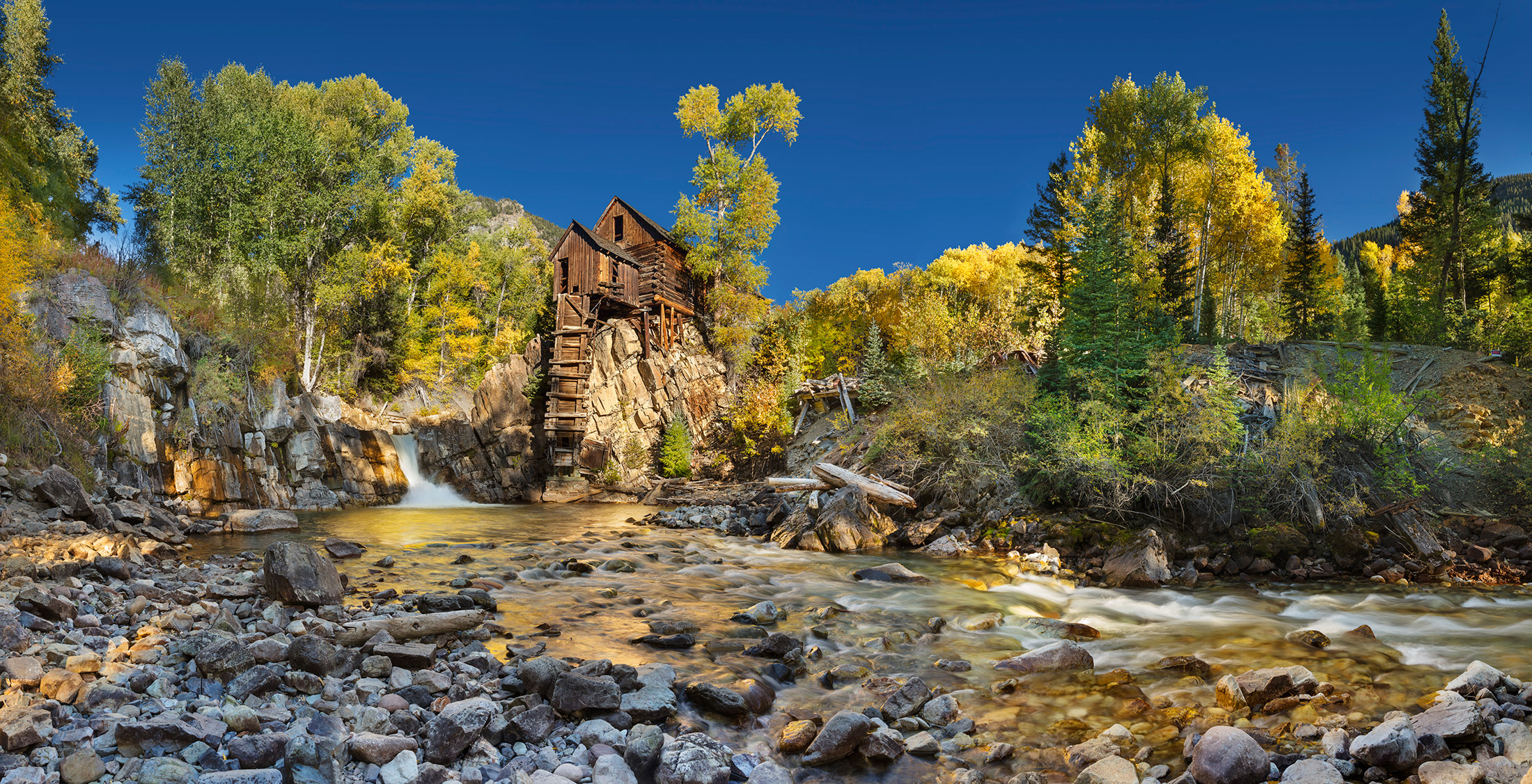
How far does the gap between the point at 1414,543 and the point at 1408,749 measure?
398 inches

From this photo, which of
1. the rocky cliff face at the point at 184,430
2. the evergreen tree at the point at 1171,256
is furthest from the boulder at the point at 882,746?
the evergreen tree at the point at 1171,256

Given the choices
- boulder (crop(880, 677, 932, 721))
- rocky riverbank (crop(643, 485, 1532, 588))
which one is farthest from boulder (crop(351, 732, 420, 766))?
rocky riverbank (crop(643, 485, 1532, 588))

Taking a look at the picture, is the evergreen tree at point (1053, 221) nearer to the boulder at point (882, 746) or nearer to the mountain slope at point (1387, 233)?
the boulder at point (882, 746)

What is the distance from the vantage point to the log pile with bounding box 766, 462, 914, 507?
16547mm

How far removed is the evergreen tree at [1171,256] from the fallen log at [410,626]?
29429 millimetres

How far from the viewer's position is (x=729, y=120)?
1526 inches

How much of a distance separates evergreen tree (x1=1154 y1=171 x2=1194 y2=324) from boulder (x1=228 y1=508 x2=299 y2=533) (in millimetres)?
32302

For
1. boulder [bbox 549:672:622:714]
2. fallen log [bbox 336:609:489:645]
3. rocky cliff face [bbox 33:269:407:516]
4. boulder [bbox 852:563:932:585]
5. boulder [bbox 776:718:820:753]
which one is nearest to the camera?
boulder [bbox 776:718:820:753]

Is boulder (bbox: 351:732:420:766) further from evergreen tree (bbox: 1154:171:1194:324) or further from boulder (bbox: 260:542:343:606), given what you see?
evergreen tree (bbox: 1154:171:1194:324)

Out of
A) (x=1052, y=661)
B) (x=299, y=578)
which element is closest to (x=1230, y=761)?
(x=1052, y=661)

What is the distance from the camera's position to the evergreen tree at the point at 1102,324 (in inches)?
572

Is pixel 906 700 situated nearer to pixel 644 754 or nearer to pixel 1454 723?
pixel 644 754

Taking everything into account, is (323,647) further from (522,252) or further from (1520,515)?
(522,252)

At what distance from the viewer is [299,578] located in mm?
8406
